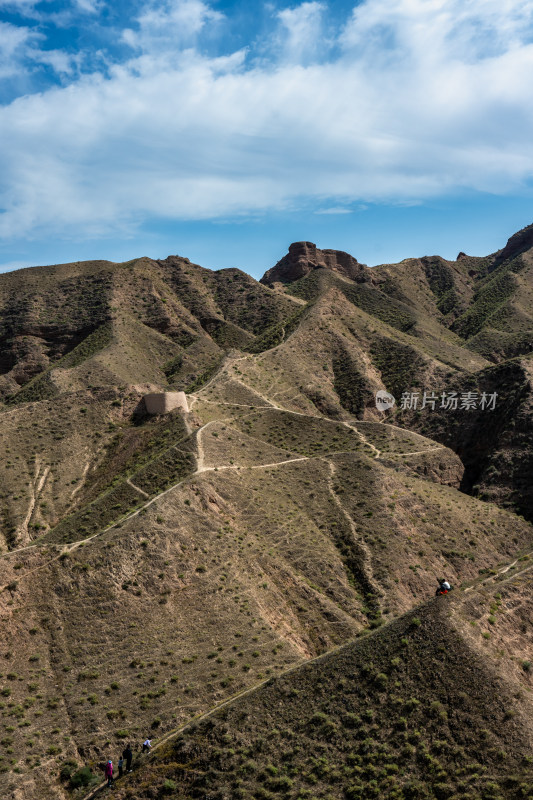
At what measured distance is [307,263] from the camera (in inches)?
6324

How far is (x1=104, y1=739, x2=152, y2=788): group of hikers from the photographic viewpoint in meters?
33.2

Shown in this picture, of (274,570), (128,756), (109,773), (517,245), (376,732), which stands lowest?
(109,773)

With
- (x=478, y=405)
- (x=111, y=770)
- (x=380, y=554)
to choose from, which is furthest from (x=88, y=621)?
(x=478, y=405)

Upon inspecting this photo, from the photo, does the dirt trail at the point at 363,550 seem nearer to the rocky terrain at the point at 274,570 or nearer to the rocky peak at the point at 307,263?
the rocky terrain at the point at 274,570

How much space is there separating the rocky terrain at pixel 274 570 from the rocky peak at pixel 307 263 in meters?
48.3

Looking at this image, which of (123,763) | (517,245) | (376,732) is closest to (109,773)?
(123,763)

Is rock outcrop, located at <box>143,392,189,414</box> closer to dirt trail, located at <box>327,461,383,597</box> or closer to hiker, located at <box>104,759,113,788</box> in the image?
dirt trail, located at <box>327,461,383,597</box>

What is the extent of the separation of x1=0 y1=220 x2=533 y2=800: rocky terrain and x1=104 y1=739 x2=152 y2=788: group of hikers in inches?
20.5

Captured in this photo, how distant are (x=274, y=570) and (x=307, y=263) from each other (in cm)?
11936

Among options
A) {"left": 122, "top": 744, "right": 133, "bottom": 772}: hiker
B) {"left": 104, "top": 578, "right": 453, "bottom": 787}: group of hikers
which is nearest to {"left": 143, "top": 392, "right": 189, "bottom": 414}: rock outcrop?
{"left": 104, "top": 578, "right": 453, "bottom": 787}: group of hikers

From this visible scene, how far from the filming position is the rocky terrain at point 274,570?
31797 mm

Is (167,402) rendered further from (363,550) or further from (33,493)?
(363,550)

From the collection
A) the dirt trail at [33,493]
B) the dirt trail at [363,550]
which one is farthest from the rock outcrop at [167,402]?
the dirt trail at [363,550]

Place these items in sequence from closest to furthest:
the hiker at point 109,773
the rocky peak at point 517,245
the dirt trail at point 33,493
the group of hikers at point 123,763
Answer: the hiker at point 109,773
the group of hikers at point 123,763
the dirt trail at point 33,493
the rocky peak at point 517,245
